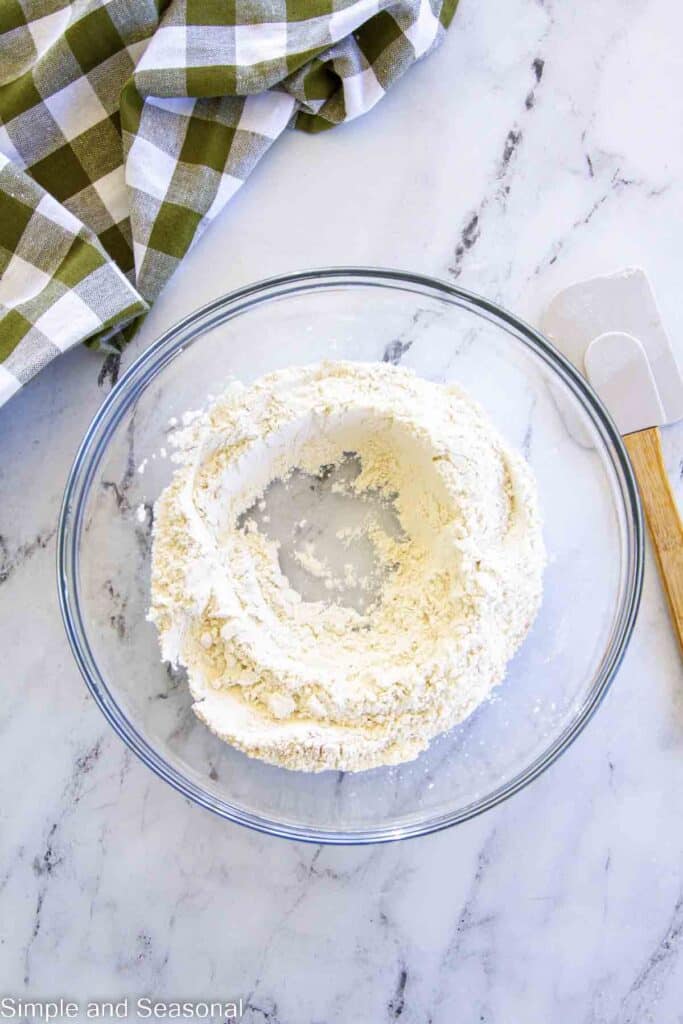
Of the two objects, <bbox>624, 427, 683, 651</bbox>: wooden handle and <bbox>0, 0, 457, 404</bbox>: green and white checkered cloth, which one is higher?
<bbox>0, 0, 457, 404</bbox>: green and white checkered cloth

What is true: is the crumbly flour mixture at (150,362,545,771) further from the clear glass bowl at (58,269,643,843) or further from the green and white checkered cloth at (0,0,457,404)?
the green and white checkered cloth at (0,0,457,404)

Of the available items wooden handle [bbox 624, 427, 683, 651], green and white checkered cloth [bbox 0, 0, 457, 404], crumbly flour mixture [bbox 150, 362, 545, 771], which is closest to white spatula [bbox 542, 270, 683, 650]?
wooden handle [bbox 624, 427, 683, 651]

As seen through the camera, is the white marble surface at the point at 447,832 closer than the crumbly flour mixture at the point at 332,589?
No

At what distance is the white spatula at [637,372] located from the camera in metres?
0.86

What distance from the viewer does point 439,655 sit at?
769mm

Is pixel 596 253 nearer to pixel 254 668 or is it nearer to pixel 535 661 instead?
pixel 535 661

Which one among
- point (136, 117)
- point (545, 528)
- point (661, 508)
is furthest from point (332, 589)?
point (136, 117)

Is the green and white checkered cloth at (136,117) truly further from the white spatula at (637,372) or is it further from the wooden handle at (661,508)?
the wooden handle at (661,508)

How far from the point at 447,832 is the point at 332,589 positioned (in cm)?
31

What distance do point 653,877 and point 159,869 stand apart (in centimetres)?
57

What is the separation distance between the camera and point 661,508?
2.86ft

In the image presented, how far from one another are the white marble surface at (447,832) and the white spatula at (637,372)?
0.11 feet

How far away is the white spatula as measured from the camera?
863 millimetres

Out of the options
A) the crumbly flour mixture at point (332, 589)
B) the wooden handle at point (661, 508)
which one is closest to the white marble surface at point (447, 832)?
the wooden handle at point (661, 508)
